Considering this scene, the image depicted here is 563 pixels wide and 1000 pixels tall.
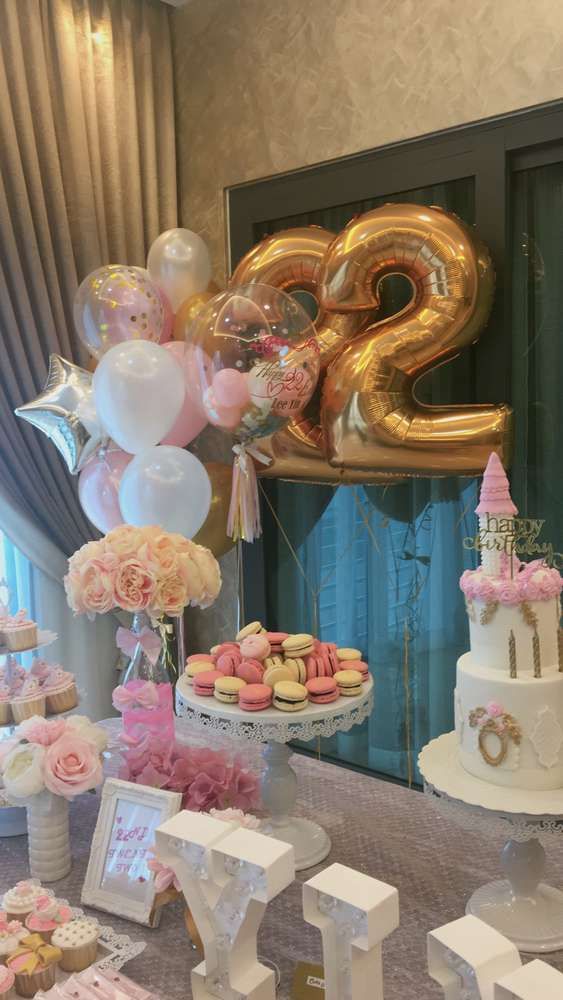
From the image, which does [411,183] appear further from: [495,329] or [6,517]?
[6,517]

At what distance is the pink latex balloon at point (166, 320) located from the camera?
8.57 ft

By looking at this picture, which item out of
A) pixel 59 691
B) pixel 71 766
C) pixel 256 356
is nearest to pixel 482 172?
pixel 256 356

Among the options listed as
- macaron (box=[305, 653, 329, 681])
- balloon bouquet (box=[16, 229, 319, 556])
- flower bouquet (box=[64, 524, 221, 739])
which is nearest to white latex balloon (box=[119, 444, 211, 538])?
balloon bouquet (box=[16, 229, 319, 556])

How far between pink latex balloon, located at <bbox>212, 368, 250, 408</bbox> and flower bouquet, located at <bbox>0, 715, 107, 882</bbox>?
0.90 meters

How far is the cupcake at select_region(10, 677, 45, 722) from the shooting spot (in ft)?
5.87

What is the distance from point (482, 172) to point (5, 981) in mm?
2219

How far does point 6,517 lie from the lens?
112 inches

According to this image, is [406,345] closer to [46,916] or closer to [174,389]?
[174,389]

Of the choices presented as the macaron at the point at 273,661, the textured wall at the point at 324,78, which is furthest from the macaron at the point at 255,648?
the textured wall at the point at 324,78

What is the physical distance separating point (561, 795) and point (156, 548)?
81 cm

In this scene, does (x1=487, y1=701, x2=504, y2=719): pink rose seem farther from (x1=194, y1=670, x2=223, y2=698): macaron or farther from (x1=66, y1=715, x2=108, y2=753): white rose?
(x1=66, y1=715, x2=108, y2=753): white rose

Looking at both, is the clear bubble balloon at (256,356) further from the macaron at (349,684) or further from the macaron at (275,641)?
the macaron at (349,684)

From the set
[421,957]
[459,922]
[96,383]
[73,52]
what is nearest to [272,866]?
[459,922]

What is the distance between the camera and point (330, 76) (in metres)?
2.76
